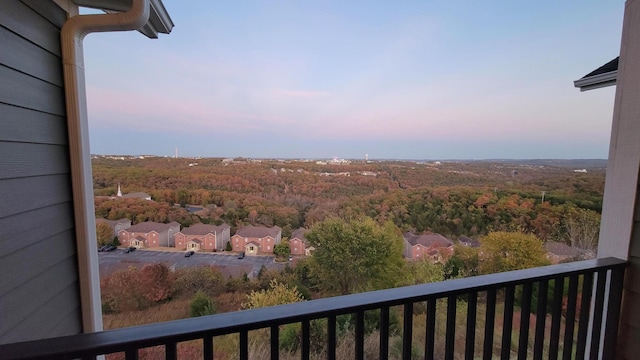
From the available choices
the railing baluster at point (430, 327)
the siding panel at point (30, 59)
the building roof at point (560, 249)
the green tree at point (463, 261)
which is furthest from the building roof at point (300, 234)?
the building roof at point (560, 249)

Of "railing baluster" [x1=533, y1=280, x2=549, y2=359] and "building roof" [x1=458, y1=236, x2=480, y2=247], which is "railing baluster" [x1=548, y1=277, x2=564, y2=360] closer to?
"railing baluster" [x1=533, y1=280, x2=549, y2=359]

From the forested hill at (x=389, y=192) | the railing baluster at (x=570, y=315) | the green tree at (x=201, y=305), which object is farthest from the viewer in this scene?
the forested hill at (x=389, y=192)

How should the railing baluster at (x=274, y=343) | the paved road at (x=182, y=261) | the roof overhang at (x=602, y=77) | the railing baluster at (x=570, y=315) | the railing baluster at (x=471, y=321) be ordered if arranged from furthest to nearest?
the paved road at (x=182, y=261) → the roof overhang at (x=602, y=77) → the railing baluster at (x=570, y=315) → the railing baluster at (x=471, y=321) → the railing baluster at (x=274, y=343)

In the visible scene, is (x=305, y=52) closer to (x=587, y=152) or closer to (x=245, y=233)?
(x=245, y=233)

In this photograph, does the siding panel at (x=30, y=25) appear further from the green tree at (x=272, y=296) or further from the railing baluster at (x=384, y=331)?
the green tree at (x=272, y=296)

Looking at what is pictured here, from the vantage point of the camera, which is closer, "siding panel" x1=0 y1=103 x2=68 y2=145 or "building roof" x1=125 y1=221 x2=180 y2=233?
"siding panel" x1=0 y1=103 x2=68 y2=145

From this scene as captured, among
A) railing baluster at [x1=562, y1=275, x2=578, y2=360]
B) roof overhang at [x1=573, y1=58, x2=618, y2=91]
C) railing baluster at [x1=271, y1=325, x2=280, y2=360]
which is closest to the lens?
railing baluster at [x1=271, y1=325, x2=280, y2=360]

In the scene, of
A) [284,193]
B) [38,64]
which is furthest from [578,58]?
[38,64]

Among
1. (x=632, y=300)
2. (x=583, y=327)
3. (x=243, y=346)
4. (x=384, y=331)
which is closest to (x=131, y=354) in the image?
(x=243, y=346)

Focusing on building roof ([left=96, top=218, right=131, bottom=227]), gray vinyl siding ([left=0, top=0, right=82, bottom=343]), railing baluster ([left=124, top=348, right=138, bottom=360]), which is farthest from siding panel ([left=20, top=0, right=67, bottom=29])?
railing baluster ([left=124, top=348, right=138, bottom=360])
